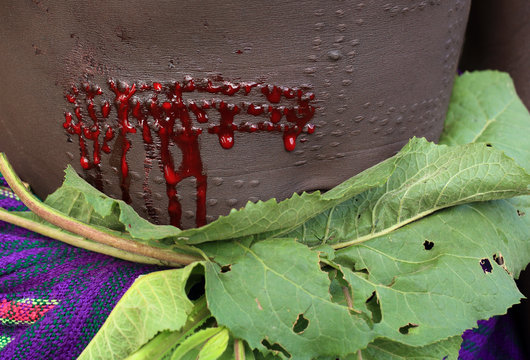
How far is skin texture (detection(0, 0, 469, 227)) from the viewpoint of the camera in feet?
2.04

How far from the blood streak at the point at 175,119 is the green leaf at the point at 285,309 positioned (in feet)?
0.45

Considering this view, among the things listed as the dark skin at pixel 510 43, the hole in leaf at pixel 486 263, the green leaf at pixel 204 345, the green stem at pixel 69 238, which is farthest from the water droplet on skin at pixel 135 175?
the dark skin at pixel 510 43

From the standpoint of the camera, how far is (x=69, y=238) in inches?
29.1

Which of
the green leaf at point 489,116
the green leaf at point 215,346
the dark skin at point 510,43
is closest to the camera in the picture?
the green leaf at point 215,346

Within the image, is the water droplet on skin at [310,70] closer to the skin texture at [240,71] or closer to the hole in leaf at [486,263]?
the skin texture at [240,71]

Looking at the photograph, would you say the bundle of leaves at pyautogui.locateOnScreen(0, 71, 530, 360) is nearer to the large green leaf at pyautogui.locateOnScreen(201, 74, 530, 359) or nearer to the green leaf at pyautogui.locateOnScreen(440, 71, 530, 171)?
the large green leaf at pyautogui.locateOnScreen(201, 74, 530, 359)

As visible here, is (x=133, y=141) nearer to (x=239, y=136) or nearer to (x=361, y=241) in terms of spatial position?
(x=239, y=136)

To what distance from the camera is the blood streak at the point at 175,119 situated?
2.14 feet

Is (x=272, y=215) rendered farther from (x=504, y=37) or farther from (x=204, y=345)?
(x=504, y=37)

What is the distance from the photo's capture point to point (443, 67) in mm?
796

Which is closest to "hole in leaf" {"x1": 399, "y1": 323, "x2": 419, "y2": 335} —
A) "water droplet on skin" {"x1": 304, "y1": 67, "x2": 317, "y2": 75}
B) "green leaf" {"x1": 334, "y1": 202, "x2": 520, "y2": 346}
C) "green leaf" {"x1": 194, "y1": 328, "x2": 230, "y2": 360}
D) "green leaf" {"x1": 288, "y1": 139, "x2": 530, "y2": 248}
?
"green leaf" {"x1": 334, "y1": 202, "x2": 520, "y2": 346}

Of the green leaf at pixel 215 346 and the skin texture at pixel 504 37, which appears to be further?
the skin texture at pixel 504 37

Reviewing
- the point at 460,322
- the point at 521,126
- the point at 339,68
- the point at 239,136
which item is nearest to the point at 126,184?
the point at 239,136

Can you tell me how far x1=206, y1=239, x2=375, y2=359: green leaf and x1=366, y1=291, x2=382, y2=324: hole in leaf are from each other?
0.19ft
